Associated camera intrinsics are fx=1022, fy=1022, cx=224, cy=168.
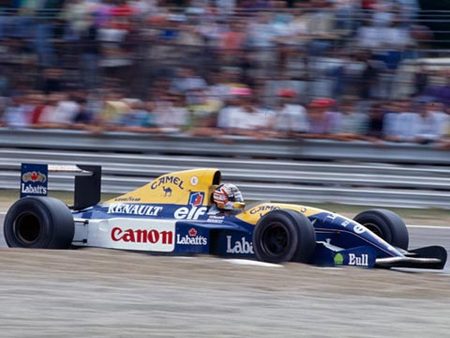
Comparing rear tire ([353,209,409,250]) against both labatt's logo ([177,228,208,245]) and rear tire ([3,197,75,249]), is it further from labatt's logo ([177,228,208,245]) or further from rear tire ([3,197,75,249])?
rear tire ([3,197,75,249])

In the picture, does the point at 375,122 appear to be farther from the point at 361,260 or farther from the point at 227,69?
the point at 361,260

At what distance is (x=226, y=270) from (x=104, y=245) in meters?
1.70

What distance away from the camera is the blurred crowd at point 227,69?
13.7m

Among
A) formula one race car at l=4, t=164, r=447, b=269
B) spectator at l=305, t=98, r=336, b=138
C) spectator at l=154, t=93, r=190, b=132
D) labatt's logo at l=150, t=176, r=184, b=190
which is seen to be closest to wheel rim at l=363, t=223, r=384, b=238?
formula one race car at l=4, t=164, r=447, b=269

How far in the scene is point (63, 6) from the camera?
1542 centimetres

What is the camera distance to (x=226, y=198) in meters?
9.05

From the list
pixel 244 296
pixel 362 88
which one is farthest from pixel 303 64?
pixel 244 296

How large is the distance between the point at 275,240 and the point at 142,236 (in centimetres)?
134

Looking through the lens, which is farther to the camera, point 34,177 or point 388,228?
point 34,177

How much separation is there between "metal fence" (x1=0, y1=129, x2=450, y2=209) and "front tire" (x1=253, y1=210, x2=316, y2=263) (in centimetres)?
532

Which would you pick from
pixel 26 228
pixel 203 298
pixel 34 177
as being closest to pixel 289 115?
pixel 34 177

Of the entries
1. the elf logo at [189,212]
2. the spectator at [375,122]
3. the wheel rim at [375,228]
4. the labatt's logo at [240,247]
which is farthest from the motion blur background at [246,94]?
the labatt's logo at [240,247]

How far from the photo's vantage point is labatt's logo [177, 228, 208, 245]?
8.91 meters

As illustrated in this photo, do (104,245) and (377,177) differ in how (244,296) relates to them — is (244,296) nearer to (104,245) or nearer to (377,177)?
(104,245)
